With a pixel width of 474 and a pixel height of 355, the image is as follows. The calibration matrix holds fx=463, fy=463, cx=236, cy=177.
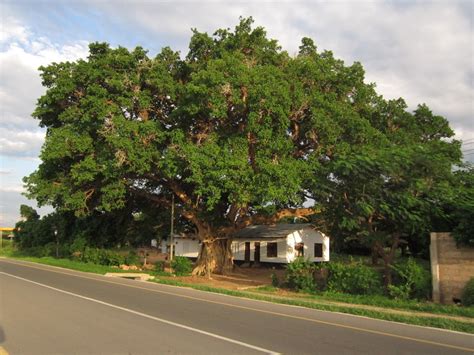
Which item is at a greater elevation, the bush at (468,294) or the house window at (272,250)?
A: the house window at (272,250)

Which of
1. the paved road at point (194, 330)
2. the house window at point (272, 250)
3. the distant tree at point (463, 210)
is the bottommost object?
the paved road at point (194, 330)

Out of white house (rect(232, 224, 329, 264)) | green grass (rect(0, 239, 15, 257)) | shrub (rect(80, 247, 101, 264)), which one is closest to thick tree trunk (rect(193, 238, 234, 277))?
white house (rect(232, 224, 329, 264))

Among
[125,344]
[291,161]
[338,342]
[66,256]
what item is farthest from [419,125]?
[66,256]

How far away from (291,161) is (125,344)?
653 inches

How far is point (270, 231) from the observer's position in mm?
40812

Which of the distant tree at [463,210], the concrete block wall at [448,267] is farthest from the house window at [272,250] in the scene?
the concrete block wall at [448,267]

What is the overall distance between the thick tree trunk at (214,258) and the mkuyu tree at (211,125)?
143 millimetres

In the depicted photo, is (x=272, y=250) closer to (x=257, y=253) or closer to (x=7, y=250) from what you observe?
(x=257, y=253)

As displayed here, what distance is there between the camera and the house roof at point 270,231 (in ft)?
129

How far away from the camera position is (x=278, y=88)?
22484 mm

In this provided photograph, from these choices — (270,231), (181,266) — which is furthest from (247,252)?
(181,266)

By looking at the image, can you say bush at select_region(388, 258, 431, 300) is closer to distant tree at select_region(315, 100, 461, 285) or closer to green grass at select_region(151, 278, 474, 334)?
distant tree at select_region(315, 100, 461, 285)

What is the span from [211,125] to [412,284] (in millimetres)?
13704

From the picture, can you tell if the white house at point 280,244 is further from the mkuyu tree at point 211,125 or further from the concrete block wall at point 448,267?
the concrete block wall at point 448,267
